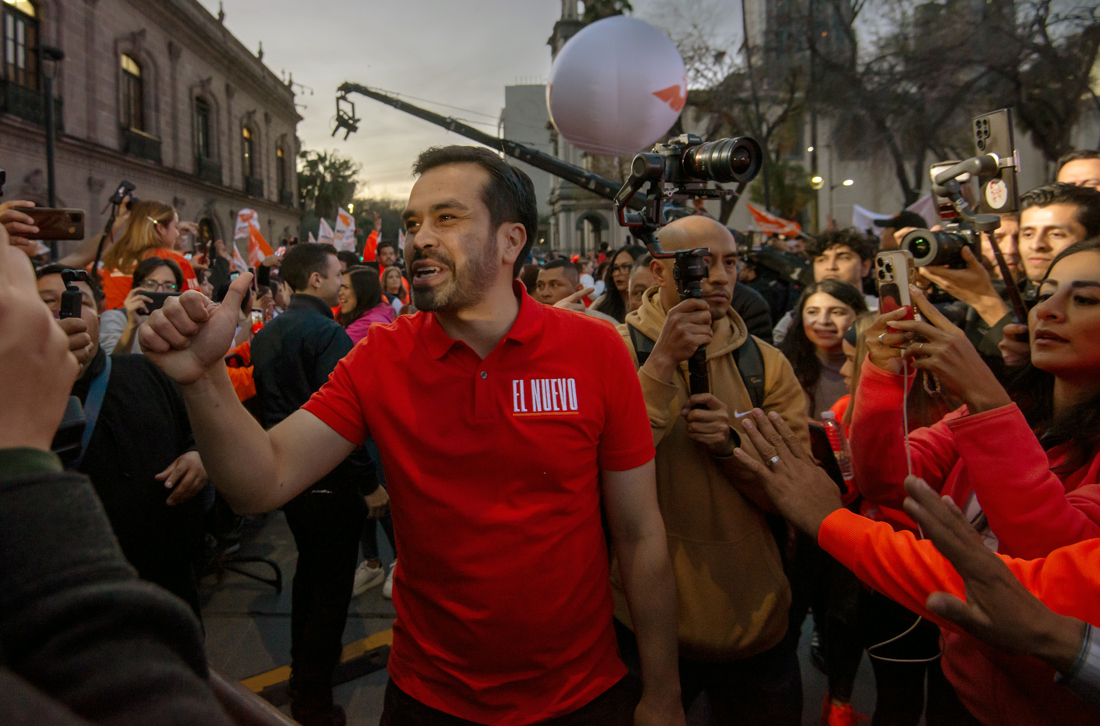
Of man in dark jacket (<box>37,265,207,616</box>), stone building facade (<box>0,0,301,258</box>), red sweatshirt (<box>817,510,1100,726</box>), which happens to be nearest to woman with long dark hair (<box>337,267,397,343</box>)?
man in dark jacket (<box>37,265,207,616</box>)

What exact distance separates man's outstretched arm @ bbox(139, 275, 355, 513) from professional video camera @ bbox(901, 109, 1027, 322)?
190cm

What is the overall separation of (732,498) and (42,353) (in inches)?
75.3

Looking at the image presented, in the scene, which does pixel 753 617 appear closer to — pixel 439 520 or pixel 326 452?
pixel 439 520

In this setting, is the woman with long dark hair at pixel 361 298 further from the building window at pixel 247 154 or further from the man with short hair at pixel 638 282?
the building window at pixel 247 154

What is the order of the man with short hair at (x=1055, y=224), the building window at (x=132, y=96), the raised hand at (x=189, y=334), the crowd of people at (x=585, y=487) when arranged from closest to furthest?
the crowd of people at (x=585, y=487) < the raised hand at (x=189, y=334) < the man with short hair at (x=1055, y=224) < the building window at (x=132, y=96)

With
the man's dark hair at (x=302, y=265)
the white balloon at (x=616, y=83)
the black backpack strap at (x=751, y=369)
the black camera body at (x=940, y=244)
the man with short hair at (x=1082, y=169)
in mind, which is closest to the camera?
the black camera body at (x=940, y=244)

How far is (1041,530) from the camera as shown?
1434mm

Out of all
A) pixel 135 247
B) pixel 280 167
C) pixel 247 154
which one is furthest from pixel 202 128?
pixel 135 247

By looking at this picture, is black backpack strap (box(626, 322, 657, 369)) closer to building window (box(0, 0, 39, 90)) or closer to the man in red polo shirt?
the man in red polo shirt

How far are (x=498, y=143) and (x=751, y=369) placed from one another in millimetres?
15531

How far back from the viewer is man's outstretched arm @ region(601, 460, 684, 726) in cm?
176

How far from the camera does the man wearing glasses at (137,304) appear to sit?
149 inches

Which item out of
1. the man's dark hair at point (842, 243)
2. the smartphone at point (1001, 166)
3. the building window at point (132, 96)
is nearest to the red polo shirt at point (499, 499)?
the smartphone at point (1001, 166)

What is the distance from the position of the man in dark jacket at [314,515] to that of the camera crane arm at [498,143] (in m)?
9.70
